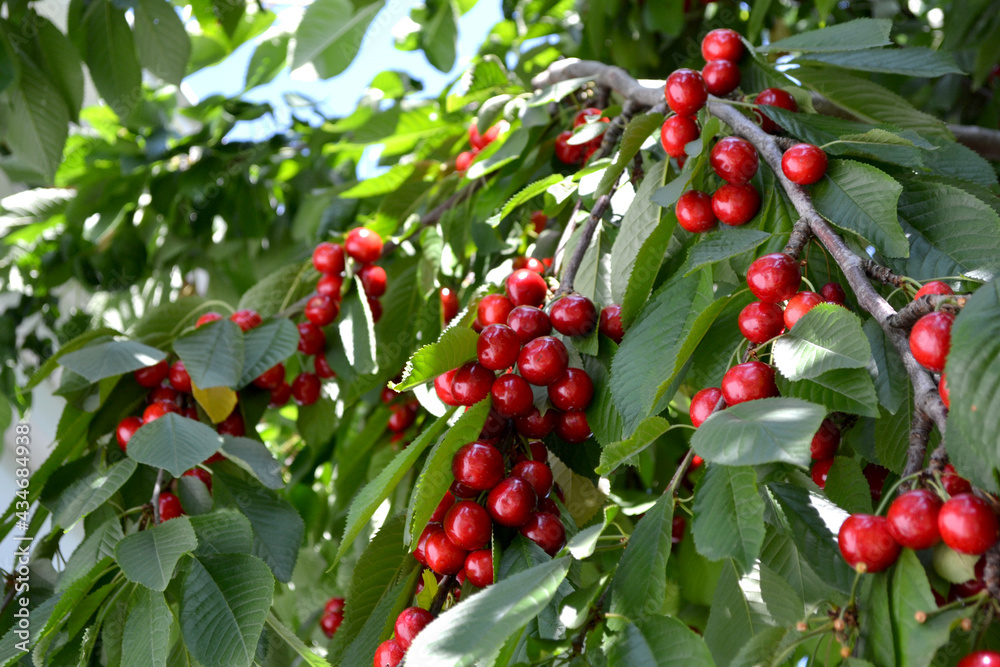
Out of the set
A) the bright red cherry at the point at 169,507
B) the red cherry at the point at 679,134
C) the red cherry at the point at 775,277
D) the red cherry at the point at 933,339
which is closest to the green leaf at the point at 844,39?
the red cherry at the point at 679,134

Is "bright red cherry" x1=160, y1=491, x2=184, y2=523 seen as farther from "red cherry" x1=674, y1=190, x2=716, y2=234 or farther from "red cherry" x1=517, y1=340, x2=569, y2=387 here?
"red cherry" x1=674, y1=190, x2=716, y2=234

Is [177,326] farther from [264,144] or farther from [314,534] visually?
[264,144]

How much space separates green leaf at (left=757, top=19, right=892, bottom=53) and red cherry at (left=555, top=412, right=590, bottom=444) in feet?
1.59

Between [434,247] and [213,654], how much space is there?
708mm

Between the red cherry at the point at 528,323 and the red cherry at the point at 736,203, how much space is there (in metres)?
0.20

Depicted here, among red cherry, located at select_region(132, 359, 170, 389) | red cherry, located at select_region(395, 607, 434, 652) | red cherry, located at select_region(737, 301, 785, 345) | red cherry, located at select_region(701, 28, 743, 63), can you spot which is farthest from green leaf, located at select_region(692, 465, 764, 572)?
red cherry, located at select_region(132, 359, 170, 389)

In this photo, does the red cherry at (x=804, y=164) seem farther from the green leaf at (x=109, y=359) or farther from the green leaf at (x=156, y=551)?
the green leaf at (x=109, y=359)

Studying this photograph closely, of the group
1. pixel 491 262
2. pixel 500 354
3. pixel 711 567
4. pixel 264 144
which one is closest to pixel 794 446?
pixel 500 354

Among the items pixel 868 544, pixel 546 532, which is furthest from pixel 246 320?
pixel 868 544

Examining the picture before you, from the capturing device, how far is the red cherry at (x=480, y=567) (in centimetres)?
65

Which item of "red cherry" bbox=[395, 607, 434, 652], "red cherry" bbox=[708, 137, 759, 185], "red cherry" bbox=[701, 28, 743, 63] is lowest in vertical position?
"red cherry" bbox=[395, 607, 434, 652]

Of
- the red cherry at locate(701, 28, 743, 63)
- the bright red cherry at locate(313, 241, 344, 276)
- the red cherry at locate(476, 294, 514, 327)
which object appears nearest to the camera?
the red cherry at locate(476, 294, 514, 327)

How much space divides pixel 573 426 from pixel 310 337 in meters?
0.58

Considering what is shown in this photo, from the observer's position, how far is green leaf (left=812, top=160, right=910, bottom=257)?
66cm
